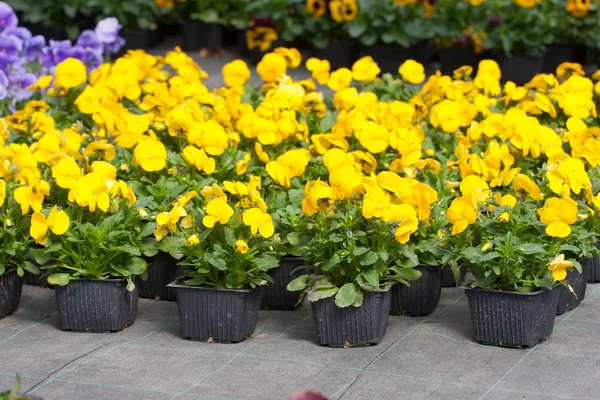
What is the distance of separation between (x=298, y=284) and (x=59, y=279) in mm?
825

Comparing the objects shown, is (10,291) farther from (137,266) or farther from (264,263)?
(264,263)

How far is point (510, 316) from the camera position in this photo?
3904mm

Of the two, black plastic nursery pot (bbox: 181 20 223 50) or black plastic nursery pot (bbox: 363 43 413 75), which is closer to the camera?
black plastic nursery pot (bbox: 363 43 413 75)

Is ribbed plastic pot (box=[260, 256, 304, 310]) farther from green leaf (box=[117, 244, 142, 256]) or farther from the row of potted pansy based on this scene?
green leaf (box=[117, 244, 142, 256])

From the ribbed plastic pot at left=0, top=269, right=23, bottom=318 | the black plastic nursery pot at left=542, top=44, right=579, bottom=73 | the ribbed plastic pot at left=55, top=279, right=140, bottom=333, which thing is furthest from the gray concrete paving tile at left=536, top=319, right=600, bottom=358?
the black plastic nursery pot at left=542, top=44, right=579, bottom=73

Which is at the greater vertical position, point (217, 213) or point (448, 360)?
point (217, 213)

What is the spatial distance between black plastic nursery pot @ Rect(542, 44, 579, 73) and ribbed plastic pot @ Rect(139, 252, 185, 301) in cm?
510

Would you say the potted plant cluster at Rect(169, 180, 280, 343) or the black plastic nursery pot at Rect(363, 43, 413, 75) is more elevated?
the black plastic nursery pot at Rect(363, 43, 413, 75)

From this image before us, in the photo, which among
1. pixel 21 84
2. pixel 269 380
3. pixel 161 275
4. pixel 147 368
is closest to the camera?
pixel 269 380

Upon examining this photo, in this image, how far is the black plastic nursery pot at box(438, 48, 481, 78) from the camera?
8.94m

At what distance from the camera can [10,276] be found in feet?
14.5

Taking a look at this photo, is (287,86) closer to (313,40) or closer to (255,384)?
(255,384)

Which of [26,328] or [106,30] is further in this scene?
[106,30]

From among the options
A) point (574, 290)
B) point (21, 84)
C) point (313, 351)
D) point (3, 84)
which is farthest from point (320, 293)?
point (21, 84)
